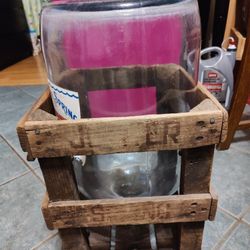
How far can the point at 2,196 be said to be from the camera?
0.86 metres

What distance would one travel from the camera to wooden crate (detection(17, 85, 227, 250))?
0.38 m

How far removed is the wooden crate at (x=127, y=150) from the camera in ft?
1.24

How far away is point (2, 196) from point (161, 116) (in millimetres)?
689

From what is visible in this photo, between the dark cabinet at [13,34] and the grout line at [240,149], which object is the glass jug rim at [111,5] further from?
the dark cabinet at [13,34]

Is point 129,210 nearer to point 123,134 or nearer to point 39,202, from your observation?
point 123,134

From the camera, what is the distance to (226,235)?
2.24ft

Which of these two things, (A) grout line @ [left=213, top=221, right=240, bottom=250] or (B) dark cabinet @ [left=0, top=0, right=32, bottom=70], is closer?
(A) grout line @ [left=213, top=221, right=240, bottom=250]

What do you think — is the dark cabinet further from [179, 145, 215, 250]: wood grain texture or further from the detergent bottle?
[179, 145, 215, 250]: wood grain texture

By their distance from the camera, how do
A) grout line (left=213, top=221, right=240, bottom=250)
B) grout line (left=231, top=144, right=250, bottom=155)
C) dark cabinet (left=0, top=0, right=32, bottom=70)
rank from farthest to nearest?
1. dark cabinet (left=0, top=0, right=32, bottom=70)
2. grout line (left=231, top=144, right=250, bottom=155)
3. grout line (left=213, top=221, right=240, bottom=250)

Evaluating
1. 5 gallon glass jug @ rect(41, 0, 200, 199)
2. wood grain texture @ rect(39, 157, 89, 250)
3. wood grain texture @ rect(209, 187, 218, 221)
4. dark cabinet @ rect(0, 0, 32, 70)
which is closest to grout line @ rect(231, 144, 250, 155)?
5 gallon glass jug @ rect(41, 0, 200, 199)

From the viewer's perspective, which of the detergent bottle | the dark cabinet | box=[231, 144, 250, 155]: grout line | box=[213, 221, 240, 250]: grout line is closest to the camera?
box=[213, 221, 240, 250]: grout line

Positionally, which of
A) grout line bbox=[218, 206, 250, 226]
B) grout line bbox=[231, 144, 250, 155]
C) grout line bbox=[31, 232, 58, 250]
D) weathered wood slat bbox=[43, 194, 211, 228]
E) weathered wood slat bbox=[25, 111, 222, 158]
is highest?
weathered wood slat bbox=[25, 111, 222, 158]

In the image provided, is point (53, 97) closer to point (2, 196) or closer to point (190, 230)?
point (190, 230)

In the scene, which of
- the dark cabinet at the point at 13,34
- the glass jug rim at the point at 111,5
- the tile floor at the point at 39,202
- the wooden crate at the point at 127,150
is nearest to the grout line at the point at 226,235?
the tile floor at the point at 39,202
